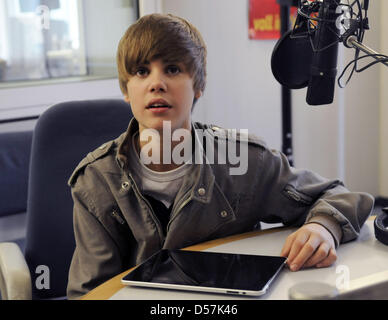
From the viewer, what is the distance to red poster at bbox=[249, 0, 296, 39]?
3035 millimetres

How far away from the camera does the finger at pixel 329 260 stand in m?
0.89

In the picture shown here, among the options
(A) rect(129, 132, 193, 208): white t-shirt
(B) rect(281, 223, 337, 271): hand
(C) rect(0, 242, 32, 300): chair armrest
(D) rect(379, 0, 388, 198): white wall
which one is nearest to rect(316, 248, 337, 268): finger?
(B) rect(281, 223, 337, 271): hand

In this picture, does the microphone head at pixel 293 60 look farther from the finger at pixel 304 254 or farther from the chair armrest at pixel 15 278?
the chair armrest at pixel 15 278

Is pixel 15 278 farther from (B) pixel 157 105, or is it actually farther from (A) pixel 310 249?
(A) pixel 310 249

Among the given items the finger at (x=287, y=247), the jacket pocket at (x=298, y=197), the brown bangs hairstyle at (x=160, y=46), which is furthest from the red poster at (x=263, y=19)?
the finger at (x=287, y=247)

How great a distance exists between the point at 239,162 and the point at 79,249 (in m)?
0.38

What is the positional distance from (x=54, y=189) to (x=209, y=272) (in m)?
0.62

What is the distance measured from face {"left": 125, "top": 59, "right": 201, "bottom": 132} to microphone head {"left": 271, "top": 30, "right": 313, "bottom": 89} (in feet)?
0.67

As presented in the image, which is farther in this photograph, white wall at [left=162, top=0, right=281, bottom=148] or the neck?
white wall at [left=162, top=0, right=281, bottom=148]

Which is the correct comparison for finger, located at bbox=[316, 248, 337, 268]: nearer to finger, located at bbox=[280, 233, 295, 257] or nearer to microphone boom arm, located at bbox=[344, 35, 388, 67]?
A: finger, located at bbox=[280, 233, 295, 257]

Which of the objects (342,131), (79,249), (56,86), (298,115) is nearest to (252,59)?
(298,115)

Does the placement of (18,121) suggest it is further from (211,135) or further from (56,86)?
(211,135)

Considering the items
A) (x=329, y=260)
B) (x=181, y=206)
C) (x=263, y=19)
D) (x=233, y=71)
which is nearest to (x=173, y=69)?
(x=181, y=206)

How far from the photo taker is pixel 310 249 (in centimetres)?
89
